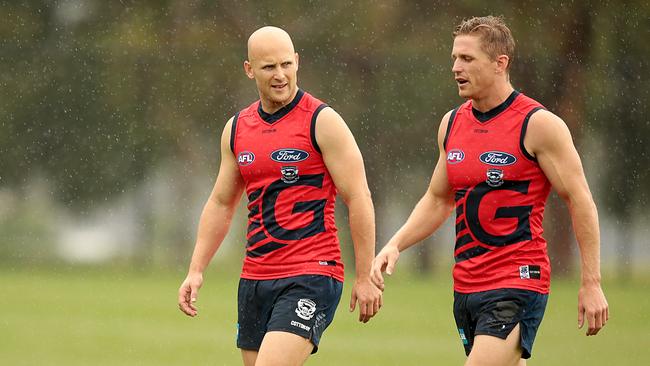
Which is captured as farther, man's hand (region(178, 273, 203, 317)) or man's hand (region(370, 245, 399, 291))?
man's hand (region(178, 273, 203, 317))

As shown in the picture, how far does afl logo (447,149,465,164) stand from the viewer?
5.88m

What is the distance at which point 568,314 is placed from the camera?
1700cm

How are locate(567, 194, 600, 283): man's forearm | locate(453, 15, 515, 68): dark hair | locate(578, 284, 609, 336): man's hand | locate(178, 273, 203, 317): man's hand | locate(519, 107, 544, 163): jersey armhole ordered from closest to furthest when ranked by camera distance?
1. locate(578, 284, 609, 336): man's hand
2. locate(567, 194, 600, 283): man's forearm
3. locate(519, 107, 544, 163): jersey armhole
4. locate(453, 15, 515, 68): dark hair
5. locate(178, 273, 203, 317): man's hand

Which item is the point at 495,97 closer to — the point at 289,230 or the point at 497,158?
the point at 497,158

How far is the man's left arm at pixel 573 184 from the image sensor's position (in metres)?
5.55

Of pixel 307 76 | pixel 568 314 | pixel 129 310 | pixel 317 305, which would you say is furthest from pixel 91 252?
pixel 317 305

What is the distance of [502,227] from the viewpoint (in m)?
5.77

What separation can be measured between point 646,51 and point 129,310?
10265 mm

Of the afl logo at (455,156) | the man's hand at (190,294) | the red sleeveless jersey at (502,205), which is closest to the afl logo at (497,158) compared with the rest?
the red sleeveless jersey at (502,205)

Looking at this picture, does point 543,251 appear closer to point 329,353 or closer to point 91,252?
point 329,353

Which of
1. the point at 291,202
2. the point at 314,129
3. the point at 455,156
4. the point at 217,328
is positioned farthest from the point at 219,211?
the point at 217,328

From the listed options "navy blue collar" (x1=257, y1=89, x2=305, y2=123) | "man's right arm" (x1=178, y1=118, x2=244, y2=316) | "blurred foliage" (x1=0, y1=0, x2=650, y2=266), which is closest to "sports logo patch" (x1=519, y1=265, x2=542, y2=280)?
"navy blue collar" (x1=257, y1=89, x2=305, y2=123)

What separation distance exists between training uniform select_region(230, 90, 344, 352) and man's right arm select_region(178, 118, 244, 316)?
0.21 metres

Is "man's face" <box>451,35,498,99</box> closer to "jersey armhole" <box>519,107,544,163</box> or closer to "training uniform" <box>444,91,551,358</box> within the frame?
"training uniform" <box>444,91,551,358</box>
